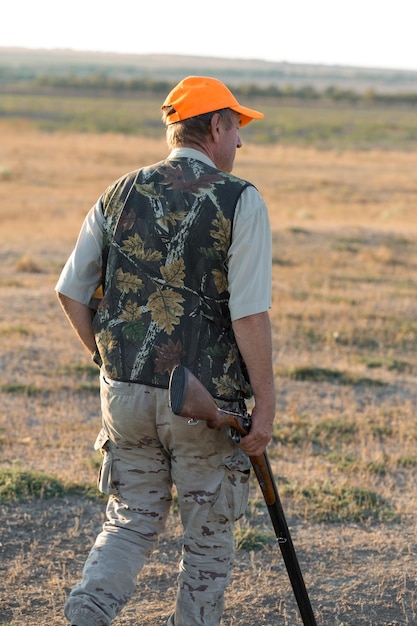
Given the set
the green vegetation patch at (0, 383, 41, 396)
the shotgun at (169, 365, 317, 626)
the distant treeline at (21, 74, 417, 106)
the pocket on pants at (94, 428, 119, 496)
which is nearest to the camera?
the shotgun at (169, 365, 317, 626)

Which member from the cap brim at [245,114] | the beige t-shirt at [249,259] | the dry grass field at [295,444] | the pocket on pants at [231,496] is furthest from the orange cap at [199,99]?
the dry grass field at [295,444]

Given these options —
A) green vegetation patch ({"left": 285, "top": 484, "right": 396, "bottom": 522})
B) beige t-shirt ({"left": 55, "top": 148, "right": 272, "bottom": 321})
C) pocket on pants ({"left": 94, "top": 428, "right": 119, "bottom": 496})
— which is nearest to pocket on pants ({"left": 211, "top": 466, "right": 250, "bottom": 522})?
pocket on pants ({"left": 94, "top": 428, "right": 119, "bottom": 496})

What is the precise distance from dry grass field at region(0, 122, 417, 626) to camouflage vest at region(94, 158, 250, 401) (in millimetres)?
1327

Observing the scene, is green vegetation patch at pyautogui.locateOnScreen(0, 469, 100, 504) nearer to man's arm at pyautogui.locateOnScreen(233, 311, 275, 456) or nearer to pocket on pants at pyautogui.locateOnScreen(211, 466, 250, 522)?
pocket on pants at pyautogui.locateOnScreen(211, 466, 250, 522)

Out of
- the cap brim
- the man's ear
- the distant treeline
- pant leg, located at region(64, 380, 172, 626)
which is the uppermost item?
the cap brim

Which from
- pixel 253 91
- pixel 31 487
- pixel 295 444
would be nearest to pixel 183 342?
pixel 31 487

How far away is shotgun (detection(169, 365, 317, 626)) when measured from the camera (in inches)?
112

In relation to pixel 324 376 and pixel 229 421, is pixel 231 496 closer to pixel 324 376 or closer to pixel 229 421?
pixel 229 421

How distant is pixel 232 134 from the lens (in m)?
3.21

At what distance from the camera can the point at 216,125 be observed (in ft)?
10.4

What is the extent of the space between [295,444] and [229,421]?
3.40m

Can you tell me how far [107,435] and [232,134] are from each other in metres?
1.10

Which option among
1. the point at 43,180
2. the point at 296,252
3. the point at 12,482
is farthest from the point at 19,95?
the point at 12,482

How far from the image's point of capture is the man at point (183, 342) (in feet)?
9.95
